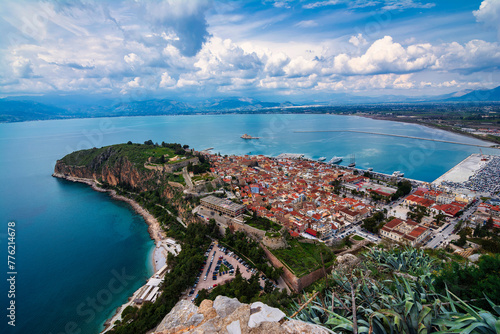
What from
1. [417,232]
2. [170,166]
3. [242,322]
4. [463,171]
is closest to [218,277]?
[242,322]

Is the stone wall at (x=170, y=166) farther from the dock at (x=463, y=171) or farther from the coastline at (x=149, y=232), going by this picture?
the dock at (x=463, y=171)

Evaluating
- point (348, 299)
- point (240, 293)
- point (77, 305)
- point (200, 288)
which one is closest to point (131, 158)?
point (77, 305)

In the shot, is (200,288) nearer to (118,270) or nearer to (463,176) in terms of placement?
(118,270)

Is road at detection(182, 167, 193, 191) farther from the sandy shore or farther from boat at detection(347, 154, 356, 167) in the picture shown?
boat at detection(347, 154, 356, 167)

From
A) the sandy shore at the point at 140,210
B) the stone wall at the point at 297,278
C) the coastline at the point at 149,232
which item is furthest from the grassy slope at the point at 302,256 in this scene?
the sandy shore at the point at 140,210

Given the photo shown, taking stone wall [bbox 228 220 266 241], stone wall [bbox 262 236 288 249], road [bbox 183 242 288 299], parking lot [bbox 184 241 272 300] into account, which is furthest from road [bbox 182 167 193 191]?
stone wall [bbox 262 236 288 249]

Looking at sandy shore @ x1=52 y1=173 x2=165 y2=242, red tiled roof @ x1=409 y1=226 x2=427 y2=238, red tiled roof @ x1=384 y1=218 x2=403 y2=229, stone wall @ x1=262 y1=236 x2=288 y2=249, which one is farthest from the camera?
sandy shore @ x1=52 y1=173 x2=165 y2=242
